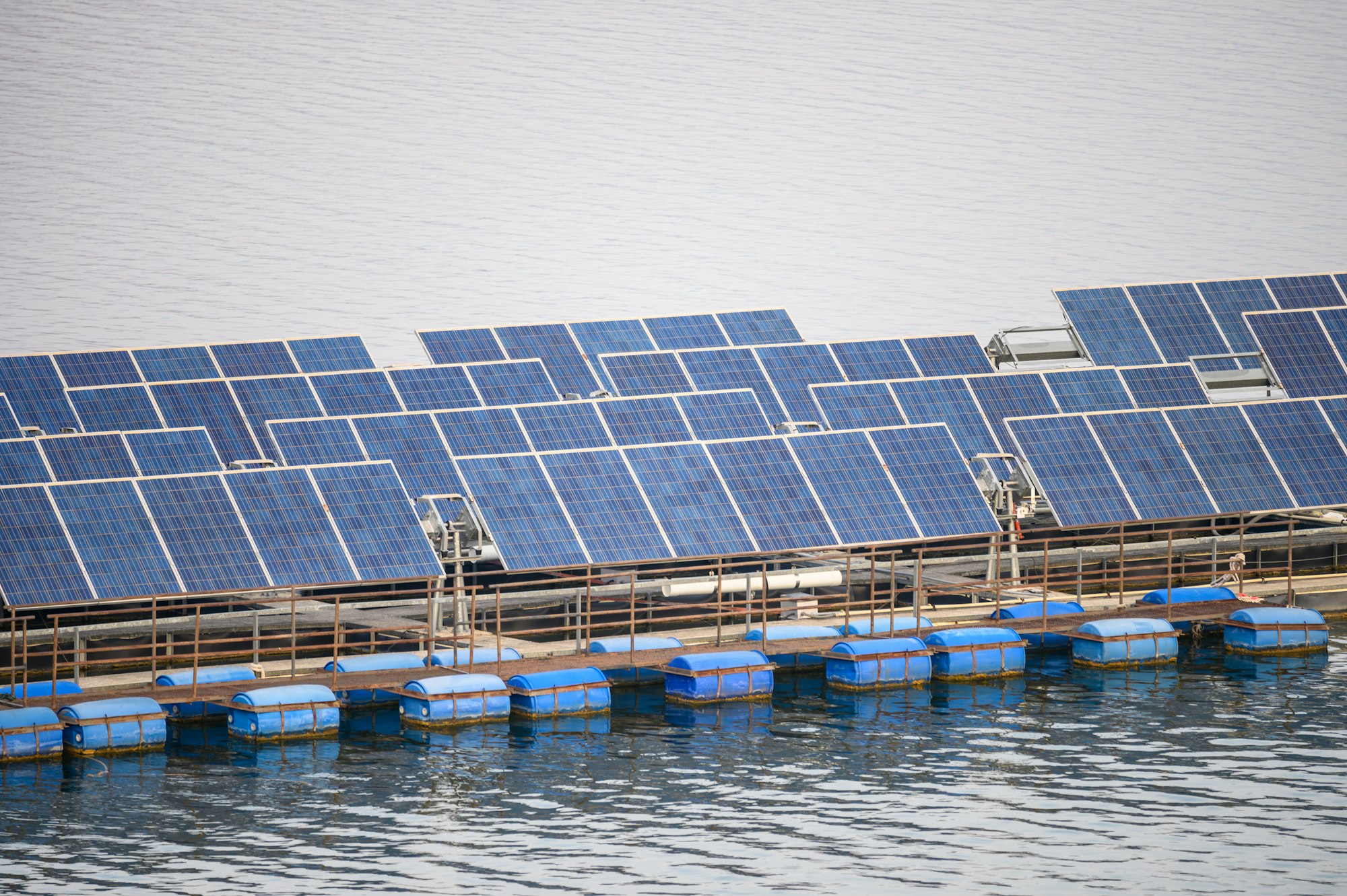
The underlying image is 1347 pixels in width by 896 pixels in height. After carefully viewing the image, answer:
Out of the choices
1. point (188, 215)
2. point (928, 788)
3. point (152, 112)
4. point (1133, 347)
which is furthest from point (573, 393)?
point (152, 112)

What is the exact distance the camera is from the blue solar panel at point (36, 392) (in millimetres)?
65312

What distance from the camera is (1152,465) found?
63.8 metres

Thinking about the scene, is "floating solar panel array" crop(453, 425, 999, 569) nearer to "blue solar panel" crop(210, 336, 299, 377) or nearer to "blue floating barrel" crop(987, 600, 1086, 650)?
"blue floating barrel" crop(987, 600, 1086, 650)

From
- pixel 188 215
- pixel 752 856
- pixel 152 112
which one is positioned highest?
pixel 152 112

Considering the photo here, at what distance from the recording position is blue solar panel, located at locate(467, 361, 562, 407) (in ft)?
225

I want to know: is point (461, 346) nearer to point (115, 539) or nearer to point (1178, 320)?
point (115, 539)

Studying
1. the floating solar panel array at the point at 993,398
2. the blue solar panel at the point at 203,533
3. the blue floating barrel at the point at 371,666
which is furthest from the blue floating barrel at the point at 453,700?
the floating solar panel array at the point at 993,398

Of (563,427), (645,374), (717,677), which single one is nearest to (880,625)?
(717,677)

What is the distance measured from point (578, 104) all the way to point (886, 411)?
10820 centimetres

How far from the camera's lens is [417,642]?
60.7 metres

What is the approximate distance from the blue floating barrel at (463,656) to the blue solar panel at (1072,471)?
55.4ft

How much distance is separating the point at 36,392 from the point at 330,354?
31.4ft

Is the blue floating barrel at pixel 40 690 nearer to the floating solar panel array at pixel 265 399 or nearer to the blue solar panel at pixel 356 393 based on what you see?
the floating solar panel array at pixel 265 399

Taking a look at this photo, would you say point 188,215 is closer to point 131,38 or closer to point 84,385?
point 131,38
